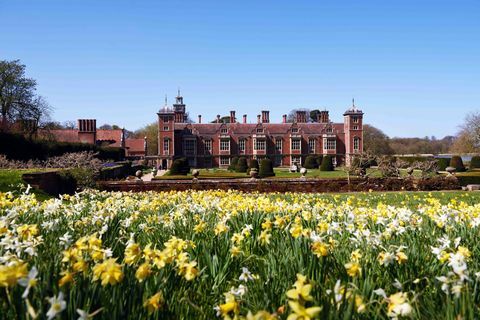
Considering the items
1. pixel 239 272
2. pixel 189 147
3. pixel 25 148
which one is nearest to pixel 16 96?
pixel 25 148

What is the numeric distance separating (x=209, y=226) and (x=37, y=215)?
77.9 inches

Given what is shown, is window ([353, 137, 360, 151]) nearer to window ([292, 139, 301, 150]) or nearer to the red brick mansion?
the red brick mansion

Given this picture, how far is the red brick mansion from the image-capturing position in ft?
176

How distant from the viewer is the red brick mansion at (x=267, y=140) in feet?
176

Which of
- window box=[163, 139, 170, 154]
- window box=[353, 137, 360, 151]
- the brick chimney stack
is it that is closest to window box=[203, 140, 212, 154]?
window box=[163, 139, 170, 154]

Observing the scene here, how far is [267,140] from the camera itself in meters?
54.9

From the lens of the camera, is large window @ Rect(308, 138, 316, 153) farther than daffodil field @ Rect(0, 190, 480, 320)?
Yes

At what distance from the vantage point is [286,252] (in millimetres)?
2986

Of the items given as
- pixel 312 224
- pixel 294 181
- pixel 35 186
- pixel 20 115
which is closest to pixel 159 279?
pixel 312 224

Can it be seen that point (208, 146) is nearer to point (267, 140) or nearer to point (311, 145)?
point (267, 140)

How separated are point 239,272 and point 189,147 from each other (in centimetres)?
5085

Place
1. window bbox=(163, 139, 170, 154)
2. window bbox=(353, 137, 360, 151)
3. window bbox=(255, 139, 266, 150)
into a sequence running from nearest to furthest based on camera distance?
window bbox=(163, 139, 170, 154) < window bbox=(255, 139, 266, 150) < window bbox=(353, 137, 360, 151)

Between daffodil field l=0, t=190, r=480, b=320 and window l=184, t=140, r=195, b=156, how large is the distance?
48781 mm

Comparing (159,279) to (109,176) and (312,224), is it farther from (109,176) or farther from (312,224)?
(109,176)
